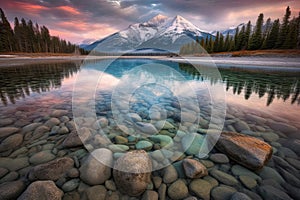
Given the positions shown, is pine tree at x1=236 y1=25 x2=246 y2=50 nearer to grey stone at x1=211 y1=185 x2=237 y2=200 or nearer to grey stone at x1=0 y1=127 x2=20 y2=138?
grey stone at x1=211 y1=185 x2=237 y2=200

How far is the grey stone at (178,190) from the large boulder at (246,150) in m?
1.24

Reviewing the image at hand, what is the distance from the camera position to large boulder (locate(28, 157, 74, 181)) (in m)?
2.31

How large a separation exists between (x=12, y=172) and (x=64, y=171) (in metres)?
0.85

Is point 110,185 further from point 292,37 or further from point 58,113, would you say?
point 292,37

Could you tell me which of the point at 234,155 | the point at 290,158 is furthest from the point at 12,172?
the point at 290,158

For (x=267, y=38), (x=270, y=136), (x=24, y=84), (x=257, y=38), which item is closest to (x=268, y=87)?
(x=270, y=136)

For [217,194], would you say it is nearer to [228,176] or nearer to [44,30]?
[228,176]

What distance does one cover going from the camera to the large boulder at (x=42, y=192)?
73.7 inches

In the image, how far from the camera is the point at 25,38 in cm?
5634

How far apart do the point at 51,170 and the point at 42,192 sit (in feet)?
1.65

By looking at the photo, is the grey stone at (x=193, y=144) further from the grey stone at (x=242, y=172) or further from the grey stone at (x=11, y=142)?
the grey stone at (x=11, y=142)

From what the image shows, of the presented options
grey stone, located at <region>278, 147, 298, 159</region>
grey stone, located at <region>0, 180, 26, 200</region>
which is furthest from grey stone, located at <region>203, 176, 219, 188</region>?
grey stone, located at <region>0, 180, 26, 200</region>

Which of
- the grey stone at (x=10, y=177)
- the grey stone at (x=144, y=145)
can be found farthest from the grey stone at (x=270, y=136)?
the grey stone at (x=10, y=177)

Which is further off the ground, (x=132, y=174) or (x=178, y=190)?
(x=132, y=174)
